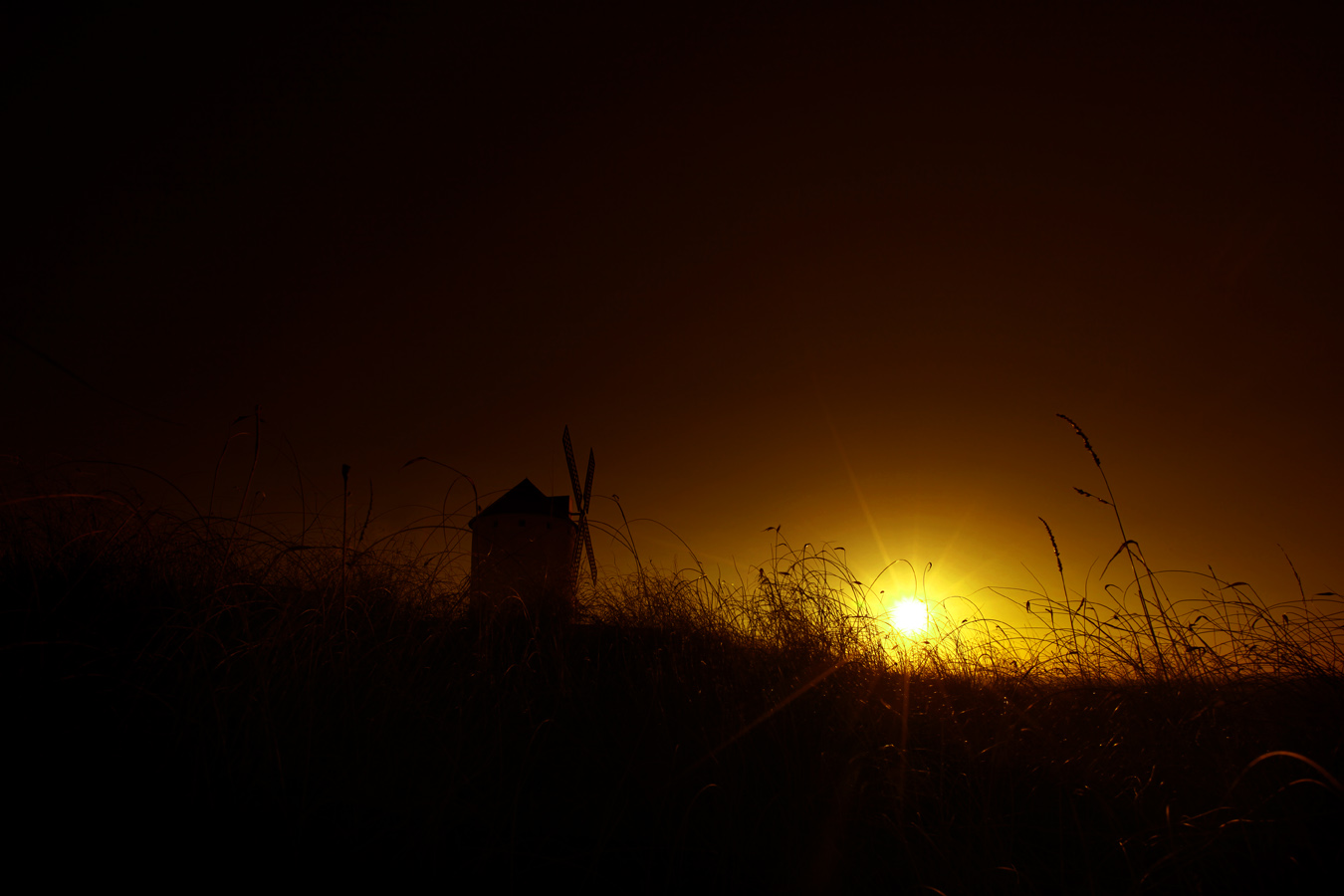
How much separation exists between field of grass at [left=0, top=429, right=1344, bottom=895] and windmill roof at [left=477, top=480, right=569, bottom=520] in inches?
814

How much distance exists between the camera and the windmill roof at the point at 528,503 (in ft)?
80.3

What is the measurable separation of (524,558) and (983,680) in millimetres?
3672

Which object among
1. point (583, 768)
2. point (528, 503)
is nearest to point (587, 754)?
point (583, 768)

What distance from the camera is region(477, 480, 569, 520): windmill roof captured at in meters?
24.5

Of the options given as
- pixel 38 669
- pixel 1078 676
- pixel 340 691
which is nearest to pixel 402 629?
pixel 340 691

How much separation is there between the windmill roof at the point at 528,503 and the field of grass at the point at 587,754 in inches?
814

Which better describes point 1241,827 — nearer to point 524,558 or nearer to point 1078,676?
point 1078,676

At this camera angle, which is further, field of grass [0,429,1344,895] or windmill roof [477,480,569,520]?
windmill roof [477,480,569,520]

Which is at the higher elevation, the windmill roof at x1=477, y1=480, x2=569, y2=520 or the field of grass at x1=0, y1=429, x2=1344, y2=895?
the windmill roof at x1=477, y1=480, x2=569, y2=520

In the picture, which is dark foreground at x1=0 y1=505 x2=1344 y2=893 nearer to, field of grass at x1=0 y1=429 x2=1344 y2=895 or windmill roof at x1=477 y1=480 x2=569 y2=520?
field of grass at x1=0 y1=429 x2=1344 y2=895

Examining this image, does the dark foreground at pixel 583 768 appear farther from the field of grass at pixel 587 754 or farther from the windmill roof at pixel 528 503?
the windmill roof at pixel 528 503

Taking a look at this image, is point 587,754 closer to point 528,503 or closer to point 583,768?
point 583,768

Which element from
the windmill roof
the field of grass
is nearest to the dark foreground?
the field of grass

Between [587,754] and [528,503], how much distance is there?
76.5 ft
